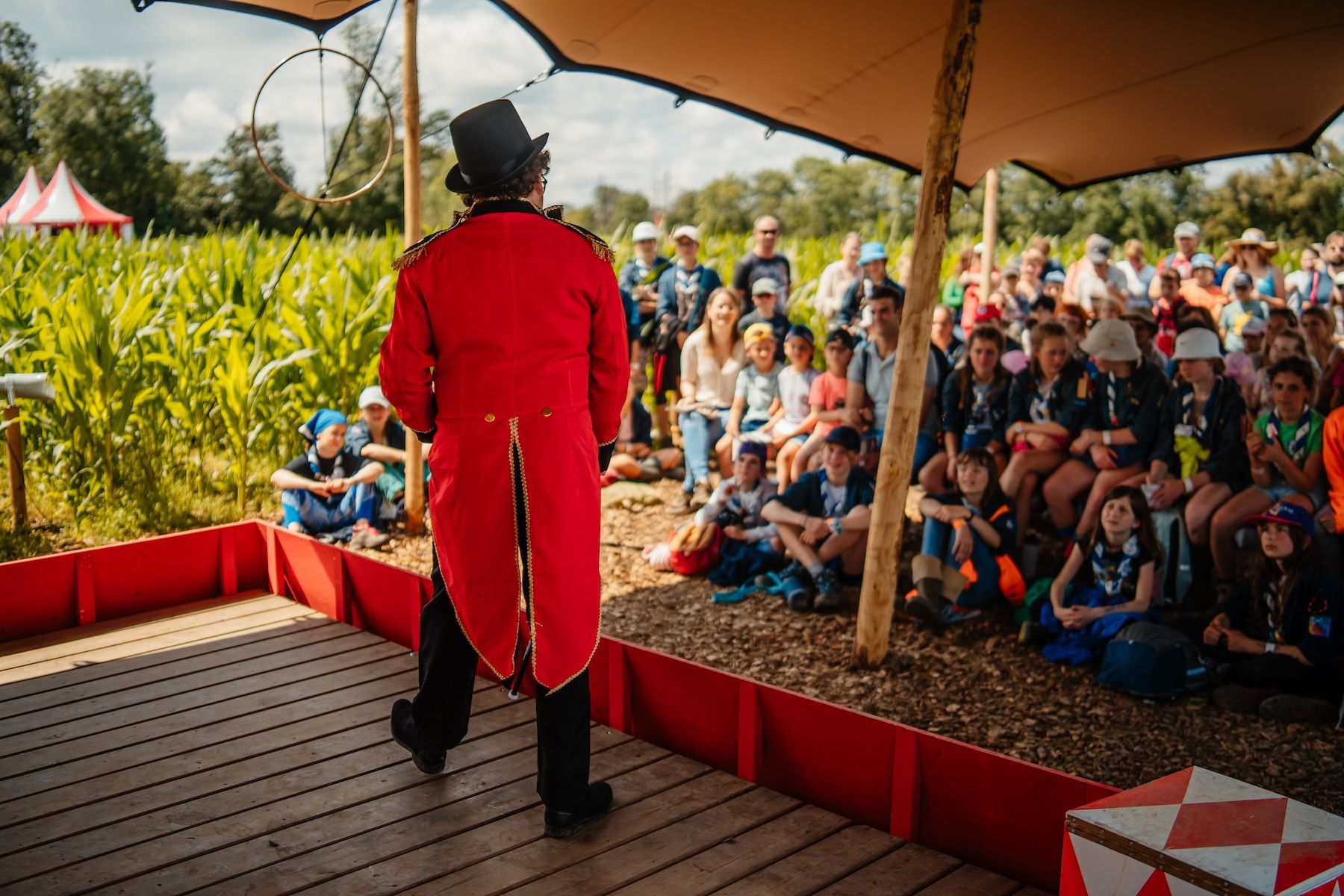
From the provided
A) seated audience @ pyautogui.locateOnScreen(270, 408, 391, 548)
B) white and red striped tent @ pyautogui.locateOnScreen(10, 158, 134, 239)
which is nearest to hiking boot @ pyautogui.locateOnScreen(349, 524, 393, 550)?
seated audience @ pyautogui.locateOnScreen(270, 408, 391, 548)

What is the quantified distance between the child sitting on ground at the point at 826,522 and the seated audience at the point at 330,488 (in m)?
2.13

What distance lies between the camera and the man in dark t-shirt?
7680mm

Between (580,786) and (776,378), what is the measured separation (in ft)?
13.9

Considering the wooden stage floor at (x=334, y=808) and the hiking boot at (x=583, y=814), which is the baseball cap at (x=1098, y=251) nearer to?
the wooden stage floor at (x=334, y=808)

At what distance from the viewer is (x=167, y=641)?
166 inches

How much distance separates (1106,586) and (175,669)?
3554 mm

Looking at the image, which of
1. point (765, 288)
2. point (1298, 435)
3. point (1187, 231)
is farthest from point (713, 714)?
point (1187, 231)

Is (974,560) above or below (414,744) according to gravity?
above

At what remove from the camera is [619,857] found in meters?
2.73

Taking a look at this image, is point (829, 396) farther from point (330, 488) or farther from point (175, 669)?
point (175, 669)

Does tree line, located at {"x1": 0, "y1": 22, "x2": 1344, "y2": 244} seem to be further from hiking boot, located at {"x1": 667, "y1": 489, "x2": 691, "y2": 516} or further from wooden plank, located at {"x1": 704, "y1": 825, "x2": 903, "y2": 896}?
wooden plank, located at {"x1": 704, "y1": 825, "x2": 903, "y2": 896}

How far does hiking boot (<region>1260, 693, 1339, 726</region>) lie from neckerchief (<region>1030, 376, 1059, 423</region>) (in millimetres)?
1896

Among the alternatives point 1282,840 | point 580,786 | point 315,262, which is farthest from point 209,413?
point 1282,840

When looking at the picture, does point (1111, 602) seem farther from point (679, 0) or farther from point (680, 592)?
point (679, 0)
